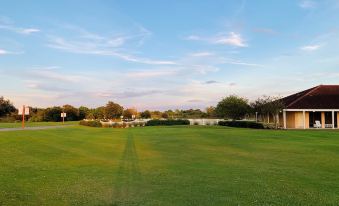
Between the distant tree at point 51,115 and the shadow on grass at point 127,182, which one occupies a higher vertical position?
the distant tree at point 51,115

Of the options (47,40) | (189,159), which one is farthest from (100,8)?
(189,159)

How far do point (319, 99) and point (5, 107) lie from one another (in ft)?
172

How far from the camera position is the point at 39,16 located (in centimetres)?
2270

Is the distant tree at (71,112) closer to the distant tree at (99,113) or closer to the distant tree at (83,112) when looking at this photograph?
the distant tree at (83,112)

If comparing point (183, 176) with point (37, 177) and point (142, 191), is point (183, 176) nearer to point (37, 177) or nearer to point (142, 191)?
point (142, 191)

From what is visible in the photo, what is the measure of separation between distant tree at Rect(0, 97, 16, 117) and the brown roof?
48717 millimetres

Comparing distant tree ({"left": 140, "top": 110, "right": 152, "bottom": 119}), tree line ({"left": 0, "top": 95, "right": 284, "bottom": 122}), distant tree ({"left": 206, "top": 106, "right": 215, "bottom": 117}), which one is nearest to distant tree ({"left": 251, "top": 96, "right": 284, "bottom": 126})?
tree line ({"left": 0, "top": 95, "right": 284, "bottom": 122})

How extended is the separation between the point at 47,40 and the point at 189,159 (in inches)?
683

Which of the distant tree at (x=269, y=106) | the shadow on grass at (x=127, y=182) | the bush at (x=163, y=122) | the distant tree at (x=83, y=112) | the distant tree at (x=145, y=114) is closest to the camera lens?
the shadow on grass at (x=127, y=182)

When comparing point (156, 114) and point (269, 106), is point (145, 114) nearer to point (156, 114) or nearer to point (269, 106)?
point (156, 114)

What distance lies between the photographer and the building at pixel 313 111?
41.8 metres

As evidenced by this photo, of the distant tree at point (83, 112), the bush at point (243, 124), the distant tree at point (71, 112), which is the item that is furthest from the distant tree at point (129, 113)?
the bush at point (243, 124)

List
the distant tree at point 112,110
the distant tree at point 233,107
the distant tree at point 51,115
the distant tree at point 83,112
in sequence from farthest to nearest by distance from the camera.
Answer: the distant tree at point 83,112
the distant tree at point 51,115
the distant tree at point 112,110
the distant tree at point 233,107

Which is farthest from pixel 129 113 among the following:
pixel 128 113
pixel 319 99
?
pixel 319 99
